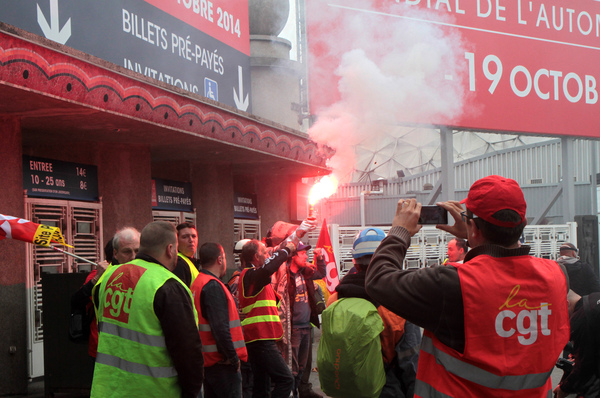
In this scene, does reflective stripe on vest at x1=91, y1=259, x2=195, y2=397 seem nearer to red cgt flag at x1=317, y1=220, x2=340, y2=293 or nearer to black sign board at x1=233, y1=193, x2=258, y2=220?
red cgt flag at x1=317, y1=220, x2=340, y2=293

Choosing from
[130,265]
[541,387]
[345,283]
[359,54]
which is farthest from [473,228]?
Answer: [359,54]

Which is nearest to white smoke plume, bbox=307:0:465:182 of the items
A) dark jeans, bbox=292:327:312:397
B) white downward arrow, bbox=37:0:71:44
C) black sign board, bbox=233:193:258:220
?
black sign board, bbox=233:193:258:220

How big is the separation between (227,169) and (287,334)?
6110 mm

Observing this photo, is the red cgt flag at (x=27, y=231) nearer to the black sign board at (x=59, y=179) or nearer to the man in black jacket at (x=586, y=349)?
the black sign board at (x=59, y=179)

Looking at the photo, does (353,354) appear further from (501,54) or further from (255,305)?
(501,54)

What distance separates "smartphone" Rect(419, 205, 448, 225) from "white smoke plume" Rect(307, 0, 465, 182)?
10460mm

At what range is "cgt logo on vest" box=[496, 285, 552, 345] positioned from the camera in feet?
8.23

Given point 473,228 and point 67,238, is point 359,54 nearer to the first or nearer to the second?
point 67,238

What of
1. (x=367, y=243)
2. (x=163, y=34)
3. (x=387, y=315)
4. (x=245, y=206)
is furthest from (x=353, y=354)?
(x=245, y=206)

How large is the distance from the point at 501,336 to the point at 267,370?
437cm

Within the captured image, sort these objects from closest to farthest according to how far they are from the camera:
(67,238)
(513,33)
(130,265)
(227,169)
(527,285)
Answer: (527,285) → (130,265) → (67,238) → (227,169) → (513,33)

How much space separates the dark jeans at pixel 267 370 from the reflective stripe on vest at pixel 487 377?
413 centimetres

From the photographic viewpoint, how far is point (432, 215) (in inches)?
114

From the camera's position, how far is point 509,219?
8.52 ft
